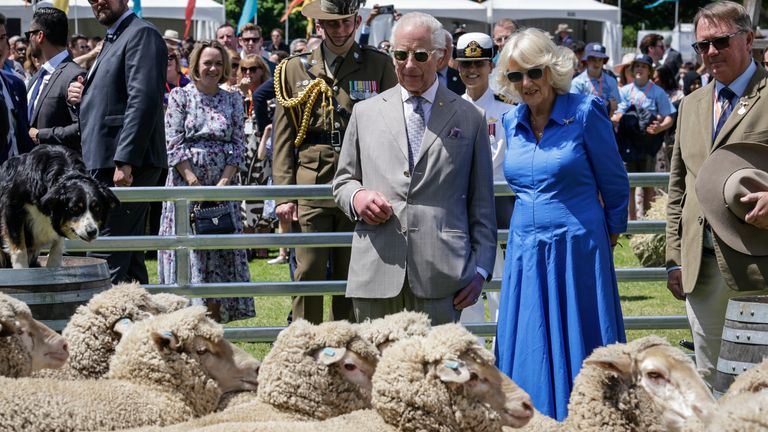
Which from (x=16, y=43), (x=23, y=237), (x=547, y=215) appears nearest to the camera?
(x=547, y=215)

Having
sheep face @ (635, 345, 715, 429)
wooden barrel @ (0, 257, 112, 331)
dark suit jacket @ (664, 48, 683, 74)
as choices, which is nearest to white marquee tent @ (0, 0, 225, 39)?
dark suit jacket @ (664, 48, 683, 74)

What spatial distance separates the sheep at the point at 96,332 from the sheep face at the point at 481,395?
5.14 ft

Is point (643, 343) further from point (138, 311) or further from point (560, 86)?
point (138, 311)

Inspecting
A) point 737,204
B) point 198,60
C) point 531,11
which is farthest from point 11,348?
point 531,11

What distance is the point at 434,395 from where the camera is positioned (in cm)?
332

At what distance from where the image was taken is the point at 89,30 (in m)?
24.7

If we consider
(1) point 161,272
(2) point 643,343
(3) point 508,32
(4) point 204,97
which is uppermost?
(3) point 508,32

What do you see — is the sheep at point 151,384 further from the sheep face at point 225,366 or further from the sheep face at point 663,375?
the sheep face at point 663,375

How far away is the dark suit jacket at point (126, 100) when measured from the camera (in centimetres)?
627

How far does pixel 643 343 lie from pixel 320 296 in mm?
3380

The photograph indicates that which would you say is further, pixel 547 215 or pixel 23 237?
pixel 23 237

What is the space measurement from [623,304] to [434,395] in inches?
265

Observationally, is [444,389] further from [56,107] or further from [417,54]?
[56,107]

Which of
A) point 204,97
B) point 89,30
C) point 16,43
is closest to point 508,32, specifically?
point 204,97
